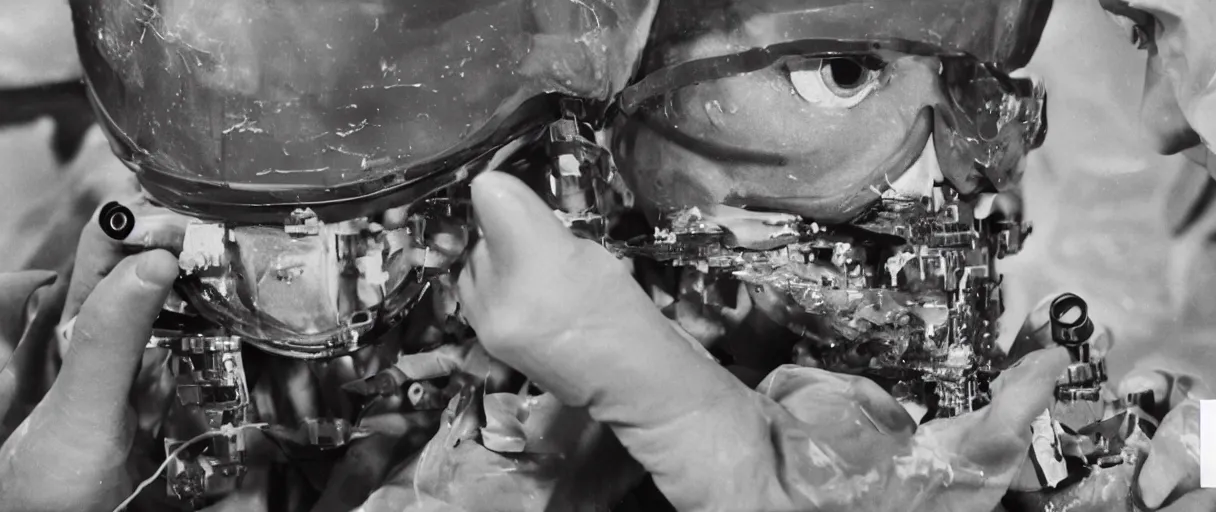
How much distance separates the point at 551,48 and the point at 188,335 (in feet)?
0.87

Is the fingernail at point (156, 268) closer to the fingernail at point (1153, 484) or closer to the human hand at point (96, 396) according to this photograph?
the human hand at point (96, 396)

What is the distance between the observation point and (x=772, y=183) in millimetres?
597

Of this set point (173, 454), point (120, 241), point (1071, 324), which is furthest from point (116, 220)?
point (1071, 324)

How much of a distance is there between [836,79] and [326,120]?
29cm

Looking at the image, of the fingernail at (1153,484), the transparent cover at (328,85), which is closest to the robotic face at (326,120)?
the transparent cover at (328,85)

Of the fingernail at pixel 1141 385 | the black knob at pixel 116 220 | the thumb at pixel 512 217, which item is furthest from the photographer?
the fingernail at pixel 1141 385

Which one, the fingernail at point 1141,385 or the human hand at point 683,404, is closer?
the human hand at point 683,404

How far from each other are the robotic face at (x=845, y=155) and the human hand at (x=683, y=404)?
8cm

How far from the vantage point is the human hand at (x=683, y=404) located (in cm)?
46

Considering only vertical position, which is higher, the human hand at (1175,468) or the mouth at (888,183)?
the mouth at (888,183)

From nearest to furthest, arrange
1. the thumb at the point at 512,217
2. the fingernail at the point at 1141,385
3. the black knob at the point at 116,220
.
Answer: the thumb at the point at 512,217 < the black knob at the point at 116,220 < the fingernail at the point at 1141,385

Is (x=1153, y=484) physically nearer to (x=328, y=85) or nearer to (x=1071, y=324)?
(x=1071, y=324)

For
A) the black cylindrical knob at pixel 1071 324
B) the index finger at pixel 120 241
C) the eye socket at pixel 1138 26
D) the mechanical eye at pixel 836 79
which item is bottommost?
the black cylindrical knob at pixel 1071 324

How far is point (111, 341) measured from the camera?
52 centimetres
